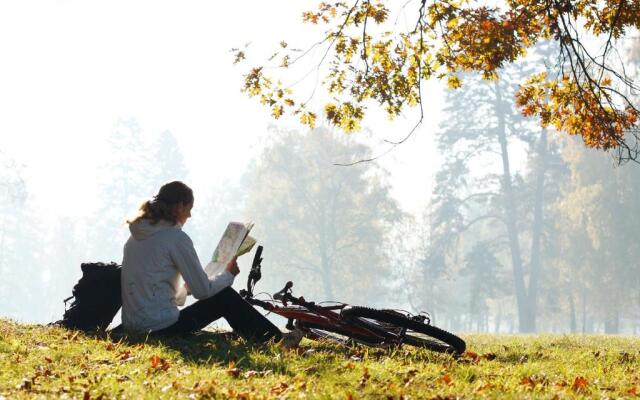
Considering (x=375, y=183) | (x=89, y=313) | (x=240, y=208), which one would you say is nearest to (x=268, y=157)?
(x=375, y=183)

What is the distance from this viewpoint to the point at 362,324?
327 inches

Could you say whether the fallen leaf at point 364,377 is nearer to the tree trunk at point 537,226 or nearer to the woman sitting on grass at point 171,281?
Answer: the woman sitting on grass at point 171,281

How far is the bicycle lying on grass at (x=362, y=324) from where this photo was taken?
8203 mm

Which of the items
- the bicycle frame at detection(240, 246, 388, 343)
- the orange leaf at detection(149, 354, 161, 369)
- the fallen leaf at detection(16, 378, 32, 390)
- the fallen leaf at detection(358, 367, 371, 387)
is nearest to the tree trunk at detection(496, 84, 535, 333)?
the bicycle frame at detection(240, 246, 388, 343)

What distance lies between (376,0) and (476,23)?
1873 mm

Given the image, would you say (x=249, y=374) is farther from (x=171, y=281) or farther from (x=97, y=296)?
(x=97, y=296)

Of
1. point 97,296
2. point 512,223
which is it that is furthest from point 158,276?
point 512,223

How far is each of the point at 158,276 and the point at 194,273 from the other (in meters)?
0.45

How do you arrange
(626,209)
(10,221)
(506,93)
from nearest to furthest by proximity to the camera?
(626,209), (506,93), (10,221)

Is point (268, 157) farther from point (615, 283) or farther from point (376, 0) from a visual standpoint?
point (376, 0)

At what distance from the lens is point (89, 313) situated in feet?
28.9

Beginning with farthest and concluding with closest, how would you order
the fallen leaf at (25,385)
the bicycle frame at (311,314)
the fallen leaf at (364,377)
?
1. the bicycle frame at (311,314)
2. the fallen leaf at (364,377)
3. the fallen leaf at (25,385)

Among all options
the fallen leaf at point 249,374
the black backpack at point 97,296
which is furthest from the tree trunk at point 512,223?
the fallen leaf at point 249,374

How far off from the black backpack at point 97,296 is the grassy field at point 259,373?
1.31ft
